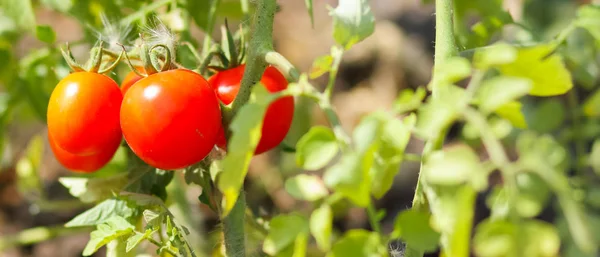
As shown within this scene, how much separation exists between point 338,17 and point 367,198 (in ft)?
0.74

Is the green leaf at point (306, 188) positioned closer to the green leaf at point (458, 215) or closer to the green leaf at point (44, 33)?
the green leaf at point (458, 215)

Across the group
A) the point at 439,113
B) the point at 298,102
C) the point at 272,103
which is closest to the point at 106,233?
the point at 272,103

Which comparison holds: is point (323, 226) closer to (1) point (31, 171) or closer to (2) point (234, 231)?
(2) point (234, 231)

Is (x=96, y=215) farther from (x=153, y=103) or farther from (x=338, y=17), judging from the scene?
(x=338, y=17)

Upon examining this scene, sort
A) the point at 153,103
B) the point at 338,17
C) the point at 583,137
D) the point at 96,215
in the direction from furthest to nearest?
1. the point at 583,137
2. the point at 96,215
3. the point at 153,103
4. the point at 338,17

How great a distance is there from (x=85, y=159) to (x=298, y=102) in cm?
100

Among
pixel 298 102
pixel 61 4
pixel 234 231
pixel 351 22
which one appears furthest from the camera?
pixel 298 102

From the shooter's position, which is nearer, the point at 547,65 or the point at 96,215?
the point at 547,65

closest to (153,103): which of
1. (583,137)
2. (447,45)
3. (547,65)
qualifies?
(447,45)

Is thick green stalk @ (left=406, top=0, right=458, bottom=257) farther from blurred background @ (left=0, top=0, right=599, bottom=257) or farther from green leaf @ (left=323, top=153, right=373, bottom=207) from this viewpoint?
blurred background @ (left=0, top=0, right=599, bottom=257)

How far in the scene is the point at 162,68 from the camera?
93 centimetres

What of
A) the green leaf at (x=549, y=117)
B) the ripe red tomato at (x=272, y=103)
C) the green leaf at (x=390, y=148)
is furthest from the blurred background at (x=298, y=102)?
the green leaf at (x=390, y=148)

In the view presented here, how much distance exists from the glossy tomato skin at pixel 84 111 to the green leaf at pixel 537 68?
0.55m

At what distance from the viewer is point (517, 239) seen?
507 mm
